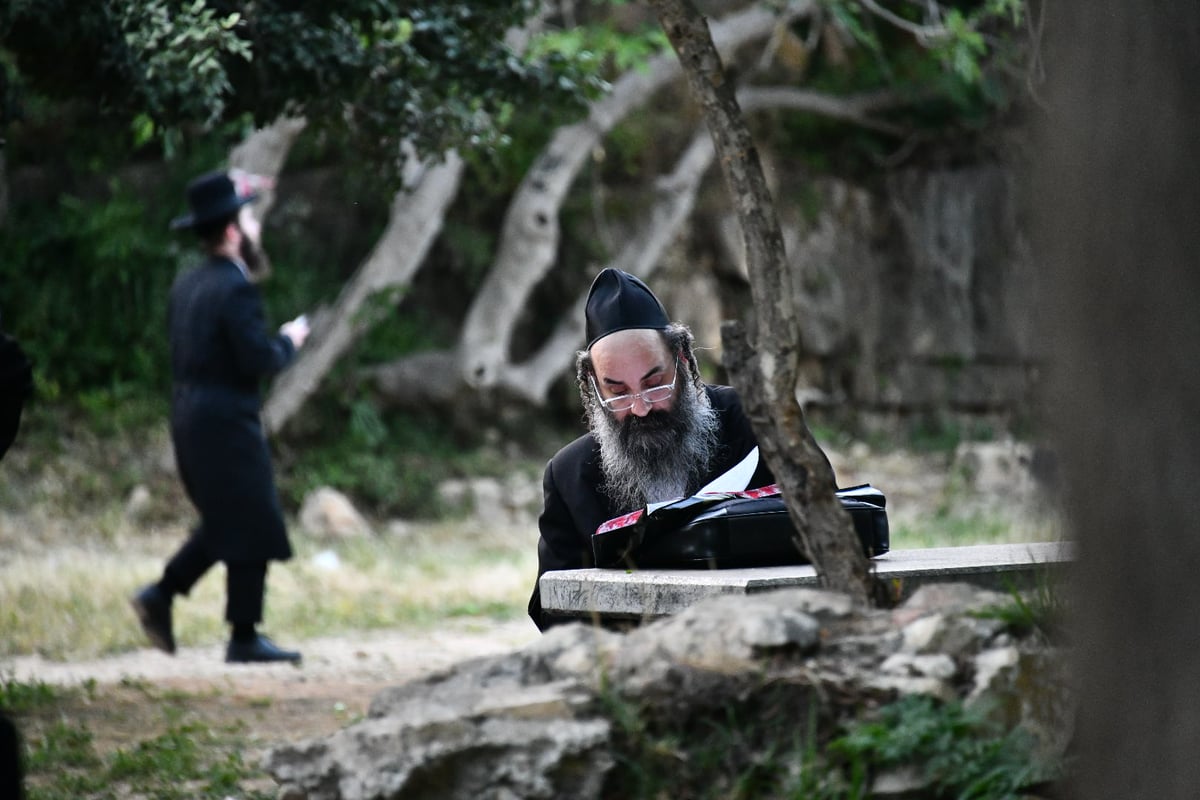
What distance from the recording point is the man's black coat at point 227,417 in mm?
7266

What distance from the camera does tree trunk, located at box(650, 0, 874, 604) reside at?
319 cm

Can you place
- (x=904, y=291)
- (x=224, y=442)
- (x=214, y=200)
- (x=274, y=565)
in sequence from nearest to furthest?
(x=224, y=442)
(x=214, y=200)
(x=274, y=565)
(x=904, y=291)

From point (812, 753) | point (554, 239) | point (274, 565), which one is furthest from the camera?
point (554, 239)

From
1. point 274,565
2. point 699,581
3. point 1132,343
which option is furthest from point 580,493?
point 274,565

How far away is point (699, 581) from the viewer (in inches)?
135

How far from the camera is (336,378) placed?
14.1m

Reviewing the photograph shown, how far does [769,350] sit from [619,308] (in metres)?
1.50

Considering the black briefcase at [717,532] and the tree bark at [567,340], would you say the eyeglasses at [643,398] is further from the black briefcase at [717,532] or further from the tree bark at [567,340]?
the tree bark at [567,340]

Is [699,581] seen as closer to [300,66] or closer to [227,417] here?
[300,66]

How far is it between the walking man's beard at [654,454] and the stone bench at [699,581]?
840mm

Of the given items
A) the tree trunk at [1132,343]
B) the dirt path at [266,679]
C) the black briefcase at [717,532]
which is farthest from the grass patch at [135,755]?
the tree trunk at [1132,343]

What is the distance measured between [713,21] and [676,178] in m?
1.69

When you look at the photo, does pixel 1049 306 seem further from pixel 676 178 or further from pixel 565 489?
pixel 676 178

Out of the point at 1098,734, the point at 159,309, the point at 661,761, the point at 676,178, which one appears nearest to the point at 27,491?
the point at 159,309
